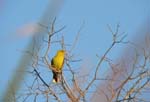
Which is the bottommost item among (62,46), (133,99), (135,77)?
(133,99)

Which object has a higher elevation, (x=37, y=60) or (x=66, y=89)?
(x=37, y=60)

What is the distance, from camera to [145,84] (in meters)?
4.13

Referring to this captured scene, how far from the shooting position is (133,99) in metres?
4.02

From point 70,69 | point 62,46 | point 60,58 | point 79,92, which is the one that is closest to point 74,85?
point 79,92

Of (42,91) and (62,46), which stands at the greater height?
(62,46)

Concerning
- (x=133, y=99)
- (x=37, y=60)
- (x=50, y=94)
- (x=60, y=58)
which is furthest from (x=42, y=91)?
(x=60, y=58)

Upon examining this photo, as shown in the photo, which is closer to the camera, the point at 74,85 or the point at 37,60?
the point at 74,85

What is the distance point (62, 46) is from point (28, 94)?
819 mm

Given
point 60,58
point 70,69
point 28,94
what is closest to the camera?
point 28,94

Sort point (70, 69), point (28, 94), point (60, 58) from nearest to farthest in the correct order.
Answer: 1. point (28, 94)
2. point (70, 69)
3. point (60, 58)

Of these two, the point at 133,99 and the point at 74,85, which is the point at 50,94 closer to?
the point at 74,85

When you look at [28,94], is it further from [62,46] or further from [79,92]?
[62,46]

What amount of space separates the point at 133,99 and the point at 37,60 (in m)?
1.21

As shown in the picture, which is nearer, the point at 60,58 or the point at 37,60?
the point at 37,60
